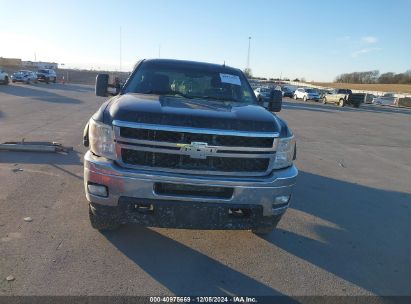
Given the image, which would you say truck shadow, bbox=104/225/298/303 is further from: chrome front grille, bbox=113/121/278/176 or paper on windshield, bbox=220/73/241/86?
paper on windshield, bbox=220/73/241/86

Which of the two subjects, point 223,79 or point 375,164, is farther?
point 375,164

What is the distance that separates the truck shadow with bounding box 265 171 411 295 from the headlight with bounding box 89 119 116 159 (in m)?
2.10

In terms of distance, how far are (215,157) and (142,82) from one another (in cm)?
201

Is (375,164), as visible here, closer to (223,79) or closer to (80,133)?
(223,79)

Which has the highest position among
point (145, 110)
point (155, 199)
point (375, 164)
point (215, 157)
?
point (145, 110)

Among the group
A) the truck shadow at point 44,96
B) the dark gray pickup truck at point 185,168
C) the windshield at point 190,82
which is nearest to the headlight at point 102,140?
the dark gray pickup truck at point 185,168

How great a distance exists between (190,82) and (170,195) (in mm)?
2239

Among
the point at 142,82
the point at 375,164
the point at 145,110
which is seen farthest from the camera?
the point at 375,164

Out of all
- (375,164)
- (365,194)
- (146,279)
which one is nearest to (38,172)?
(146,279)

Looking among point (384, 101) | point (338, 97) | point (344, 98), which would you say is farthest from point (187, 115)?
point (384, 101)

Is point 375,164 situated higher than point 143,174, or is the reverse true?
point 143,174

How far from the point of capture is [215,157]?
3867 millimetres

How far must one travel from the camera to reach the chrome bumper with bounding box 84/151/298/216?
12.1 ft

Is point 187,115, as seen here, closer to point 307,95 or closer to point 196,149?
point 196,149
